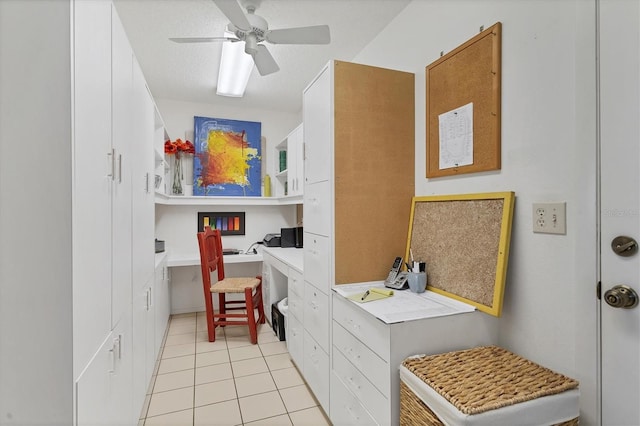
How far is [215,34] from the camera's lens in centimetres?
243

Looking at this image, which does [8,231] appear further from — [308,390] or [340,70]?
[308,390]

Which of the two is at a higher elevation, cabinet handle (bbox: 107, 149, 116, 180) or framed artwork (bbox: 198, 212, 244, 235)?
cabinet handle (bbox: 107, 149, 116, 180)

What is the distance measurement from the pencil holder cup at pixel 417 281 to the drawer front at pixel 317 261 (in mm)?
472

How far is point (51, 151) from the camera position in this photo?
0.86 metres

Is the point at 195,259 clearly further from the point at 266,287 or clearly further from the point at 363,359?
the point at 363,359

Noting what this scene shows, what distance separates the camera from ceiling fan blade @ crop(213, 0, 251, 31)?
1667 mm

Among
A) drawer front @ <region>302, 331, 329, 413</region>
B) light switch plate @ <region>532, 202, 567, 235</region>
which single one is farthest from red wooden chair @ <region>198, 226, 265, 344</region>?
light switch plate @ <region>532, 202, 567, 235</region>

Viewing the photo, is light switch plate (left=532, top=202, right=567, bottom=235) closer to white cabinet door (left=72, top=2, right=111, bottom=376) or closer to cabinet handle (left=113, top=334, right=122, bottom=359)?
white cabinet door (left=72, top=2, right=111, bottom=376)

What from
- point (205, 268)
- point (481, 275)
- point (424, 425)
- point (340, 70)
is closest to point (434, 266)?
point (481, 275)

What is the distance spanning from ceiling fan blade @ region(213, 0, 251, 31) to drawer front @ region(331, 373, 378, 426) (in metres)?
2.12

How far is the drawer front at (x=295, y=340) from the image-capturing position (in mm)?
2420

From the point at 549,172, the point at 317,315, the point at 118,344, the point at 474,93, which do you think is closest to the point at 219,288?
the point at 317,315

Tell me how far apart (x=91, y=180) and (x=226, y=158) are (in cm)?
308

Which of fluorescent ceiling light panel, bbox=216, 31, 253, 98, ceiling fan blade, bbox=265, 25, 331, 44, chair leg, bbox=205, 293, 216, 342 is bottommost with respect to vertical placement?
chair leg, bbox=205, 293, 216, 342
